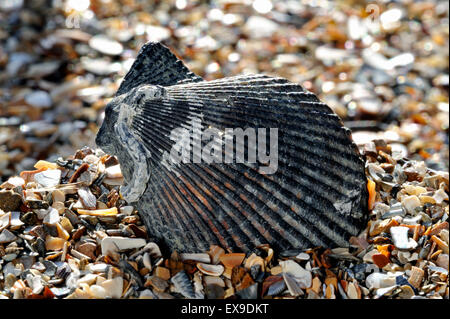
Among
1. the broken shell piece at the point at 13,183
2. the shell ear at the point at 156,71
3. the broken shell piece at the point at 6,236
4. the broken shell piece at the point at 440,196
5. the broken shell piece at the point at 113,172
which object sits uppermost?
the shell ear at the point at 156,71

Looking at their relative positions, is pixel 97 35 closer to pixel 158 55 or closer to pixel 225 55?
pixel 225 55

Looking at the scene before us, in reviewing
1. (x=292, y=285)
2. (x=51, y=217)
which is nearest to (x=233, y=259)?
(x=292, y=285)

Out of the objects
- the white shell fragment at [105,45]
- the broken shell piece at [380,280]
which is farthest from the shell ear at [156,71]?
the white shell fragment at [105,45]

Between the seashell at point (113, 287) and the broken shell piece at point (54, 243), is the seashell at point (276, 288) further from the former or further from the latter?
the broken shell piece at point (54, 243)

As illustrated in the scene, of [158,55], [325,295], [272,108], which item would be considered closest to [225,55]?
[158,55]

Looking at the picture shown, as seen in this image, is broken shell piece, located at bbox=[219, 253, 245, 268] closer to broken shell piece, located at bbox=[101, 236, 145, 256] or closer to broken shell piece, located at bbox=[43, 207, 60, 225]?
broken shell piece, located at bbox=[101, 236, 145, 256]

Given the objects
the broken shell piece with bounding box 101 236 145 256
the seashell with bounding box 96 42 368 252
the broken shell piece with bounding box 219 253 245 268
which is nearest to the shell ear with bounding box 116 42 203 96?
the seashell with bounding box 96 42 368 252
